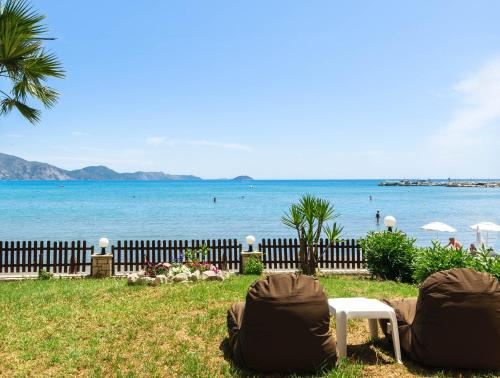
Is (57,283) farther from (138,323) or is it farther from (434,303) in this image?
(434,303)

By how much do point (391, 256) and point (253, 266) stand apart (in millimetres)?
4581

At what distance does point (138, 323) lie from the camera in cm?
697

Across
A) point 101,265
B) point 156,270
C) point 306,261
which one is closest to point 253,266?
point 306,261

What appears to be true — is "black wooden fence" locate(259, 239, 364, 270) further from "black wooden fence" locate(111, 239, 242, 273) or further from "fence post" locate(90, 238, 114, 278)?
"fence post" locate(90, 238, 114, 278)

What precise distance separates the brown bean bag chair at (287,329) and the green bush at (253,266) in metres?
9.45

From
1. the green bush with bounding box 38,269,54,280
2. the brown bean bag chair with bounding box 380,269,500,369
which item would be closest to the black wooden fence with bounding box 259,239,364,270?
the green bush with bounding box 38,269,54,280

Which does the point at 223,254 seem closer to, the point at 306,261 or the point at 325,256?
the point at 306,261

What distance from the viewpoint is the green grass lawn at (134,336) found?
5309 millimetres

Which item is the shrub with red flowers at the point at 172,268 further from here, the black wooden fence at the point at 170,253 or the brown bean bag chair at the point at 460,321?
the brown bean bag chair at the point at 460,321

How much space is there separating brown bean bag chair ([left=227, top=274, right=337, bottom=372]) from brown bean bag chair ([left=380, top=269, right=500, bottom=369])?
1.18 meters

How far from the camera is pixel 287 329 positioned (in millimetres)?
4871

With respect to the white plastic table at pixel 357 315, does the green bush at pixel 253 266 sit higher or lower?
lower

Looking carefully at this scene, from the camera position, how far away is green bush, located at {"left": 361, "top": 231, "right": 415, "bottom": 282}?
12.7 metres

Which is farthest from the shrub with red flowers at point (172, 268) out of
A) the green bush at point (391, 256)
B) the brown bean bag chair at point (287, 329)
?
the brown bean bag chair at point (287, 329)
